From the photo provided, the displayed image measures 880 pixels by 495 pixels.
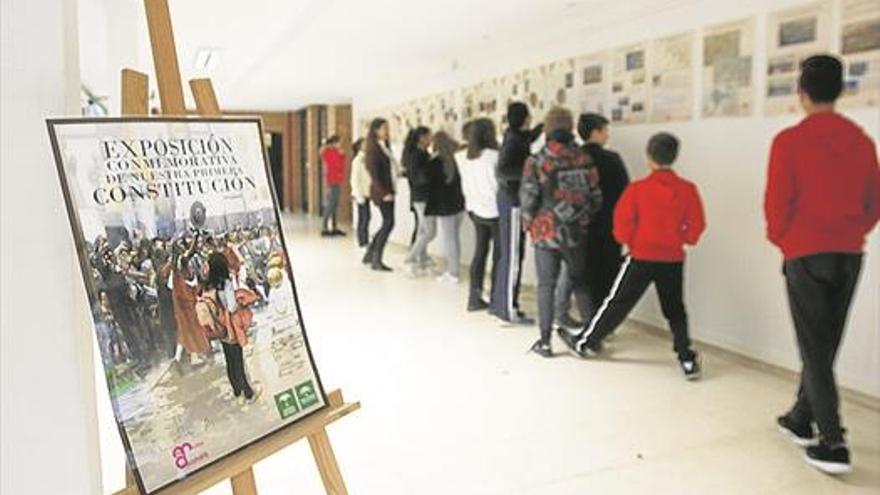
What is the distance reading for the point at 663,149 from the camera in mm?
3893

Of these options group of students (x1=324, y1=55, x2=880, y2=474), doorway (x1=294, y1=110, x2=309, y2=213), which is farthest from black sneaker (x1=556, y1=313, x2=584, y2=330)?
doorway (x1=294, y1=110, x2=309, y2=213)

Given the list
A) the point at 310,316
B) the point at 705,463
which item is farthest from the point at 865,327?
the point at 310,316

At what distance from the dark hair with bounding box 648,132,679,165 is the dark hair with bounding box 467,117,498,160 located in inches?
62.6

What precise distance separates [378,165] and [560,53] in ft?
8.46

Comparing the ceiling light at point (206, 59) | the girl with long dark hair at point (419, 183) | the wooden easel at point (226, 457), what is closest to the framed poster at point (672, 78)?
the girl with long dark hair at point (419, 183)

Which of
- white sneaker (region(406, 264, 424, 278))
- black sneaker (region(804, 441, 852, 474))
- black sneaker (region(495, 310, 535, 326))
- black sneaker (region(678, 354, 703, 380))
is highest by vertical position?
black sneaker (region(804, 441, 852, 474))

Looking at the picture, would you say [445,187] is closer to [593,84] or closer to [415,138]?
[415,138]

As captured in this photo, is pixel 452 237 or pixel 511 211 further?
pixel 452 237

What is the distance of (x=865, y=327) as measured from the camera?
11.6 ft

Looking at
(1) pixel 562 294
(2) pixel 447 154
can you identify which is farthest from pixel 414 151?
(1) pixel 562 294

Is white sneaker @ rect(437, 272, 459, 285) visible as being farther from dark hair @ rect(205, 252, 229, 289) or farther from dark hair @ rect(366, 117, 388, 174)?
dark hair @ rect(205, 252, 229, 289)

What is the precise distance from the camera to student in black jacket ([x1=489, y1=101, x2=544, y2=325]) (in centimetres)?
488

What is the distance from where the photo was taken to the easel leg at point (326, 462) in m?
→ 1.82

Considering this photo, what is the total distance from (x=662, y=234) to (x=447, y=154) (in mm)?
2875
